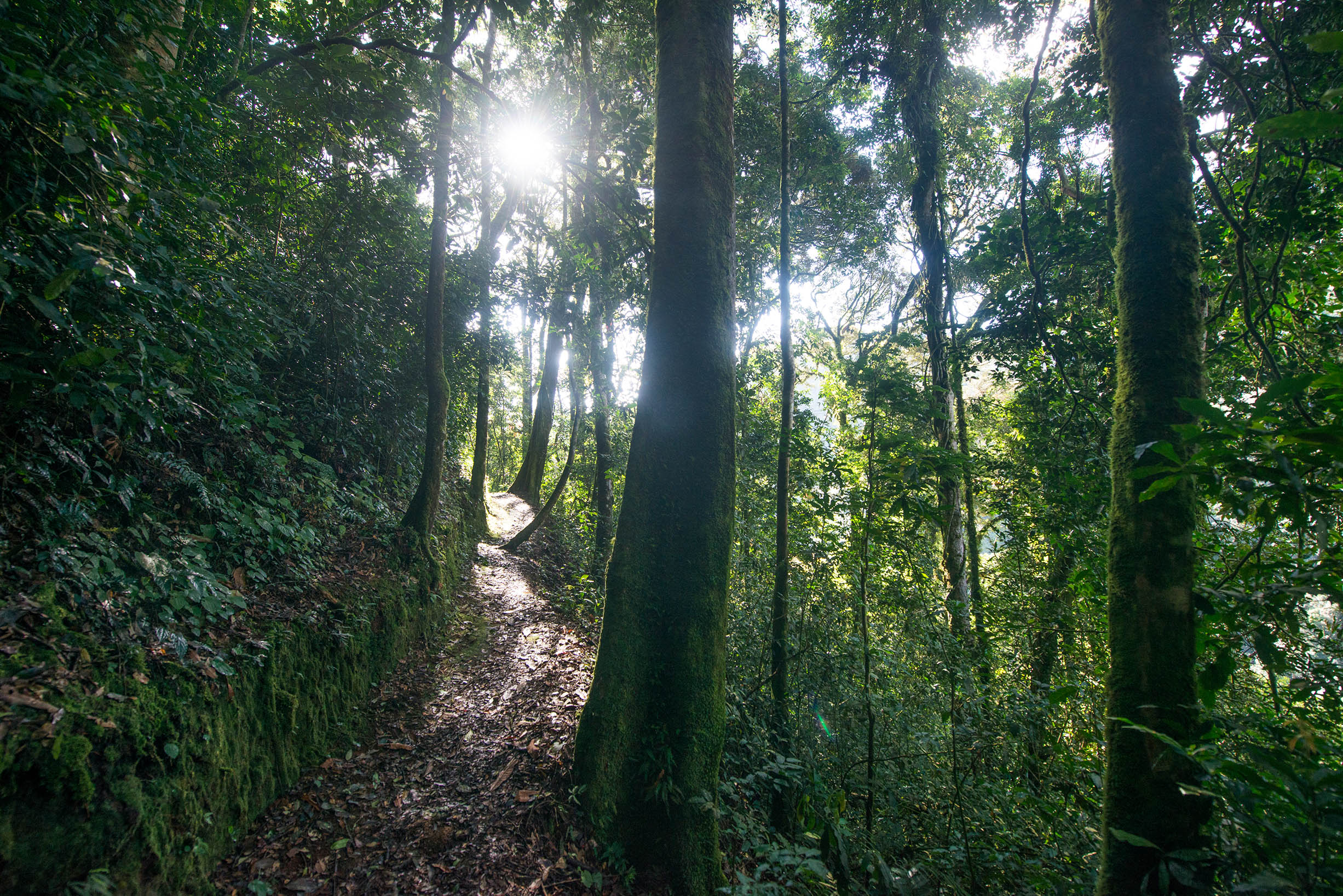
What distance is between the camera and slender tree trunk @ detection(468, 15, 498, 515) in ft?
31.7

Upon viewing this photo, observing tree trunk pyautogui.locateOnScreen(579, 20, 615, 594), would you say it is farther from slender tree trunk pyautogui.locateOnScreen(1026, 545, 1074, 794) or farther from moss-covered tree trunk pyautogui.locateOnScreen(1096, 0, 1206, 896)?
moss-covered tree trunk pyautogui.locateOnScreen(1096, 0, 1206, 896)

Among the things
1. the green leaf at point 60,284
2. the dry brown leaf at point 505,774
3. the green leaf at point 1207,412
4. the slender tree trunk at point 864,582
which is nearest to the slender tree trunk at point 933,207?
the slender tree trunk at point 864,582

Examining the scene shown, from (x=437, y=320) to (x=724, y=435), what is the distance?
5.46 metres

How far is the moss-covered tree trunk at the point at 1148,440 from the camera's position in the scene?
2.34 m

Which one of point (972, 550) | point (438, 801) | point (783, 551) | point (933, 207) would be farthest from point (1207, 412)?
point (933, 207)

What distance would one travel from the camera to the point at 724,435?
394 centimetres

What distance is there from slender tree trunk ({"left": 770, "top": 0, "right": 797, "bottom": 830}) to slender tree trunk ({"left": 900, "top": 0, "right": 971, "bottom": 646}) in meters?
3.20

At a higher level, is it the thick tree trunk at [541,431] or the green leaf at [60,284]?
the thick tree trunk at [541,431]

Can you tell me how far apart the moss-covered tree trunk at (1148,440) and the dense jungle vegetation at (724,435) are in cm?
2

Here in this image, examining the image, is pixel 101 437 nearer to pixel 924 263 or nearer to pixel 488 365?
pixel 488 365

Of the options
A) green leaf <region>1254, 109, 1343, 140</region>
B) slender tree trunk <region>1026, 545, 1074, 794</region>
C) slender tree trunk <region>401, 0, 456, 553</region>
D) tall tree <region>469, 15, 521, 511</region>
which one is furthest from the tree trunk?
green leaf <region>1254, 109, 1343, 140</region>

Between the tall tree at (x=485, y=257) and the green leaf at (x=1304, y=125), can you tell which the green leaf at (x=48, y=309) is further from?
the tall tree at (x=485, y=257)

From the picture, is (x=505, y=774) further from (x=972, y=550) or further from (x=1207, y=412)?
(x=972, y=550)

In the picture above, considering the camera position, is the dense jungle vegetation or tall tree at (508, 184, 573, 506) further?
tall tree at (508, 184, 573, 506)
